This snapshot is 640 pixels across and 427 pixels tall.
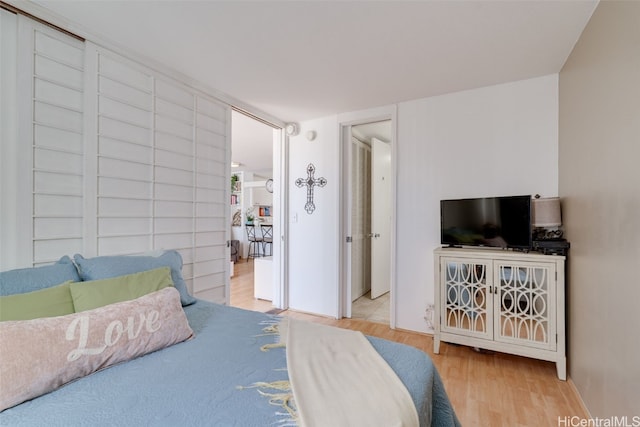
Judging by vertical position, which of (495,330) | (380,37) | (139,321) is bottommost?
(495,330)

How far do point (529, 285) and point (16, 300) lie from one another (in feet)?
9.81

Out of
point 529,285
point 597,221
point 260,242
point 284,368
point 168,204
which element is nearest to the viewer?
point 284,368

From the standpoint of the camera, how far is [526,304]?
214 centimetres

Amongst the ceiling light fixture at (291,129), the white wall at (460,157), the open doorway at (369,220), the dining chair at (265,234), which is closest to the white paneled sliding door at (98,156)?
the ceiling light fixture at (291,129)

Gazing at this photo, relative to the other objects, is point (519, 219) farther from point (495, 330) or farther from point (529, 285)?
point (495, 330)

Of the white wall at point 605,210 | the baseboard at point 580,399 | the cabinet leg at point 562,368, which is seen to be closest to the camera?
the white wall at point 605,210

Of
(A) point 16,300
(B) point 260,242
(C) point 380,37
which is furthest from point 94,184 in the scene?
(B) point 260,242

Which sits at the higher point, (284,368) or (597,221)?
(597,221)

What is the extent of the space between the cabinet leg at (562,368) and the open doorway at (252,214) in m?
2.86

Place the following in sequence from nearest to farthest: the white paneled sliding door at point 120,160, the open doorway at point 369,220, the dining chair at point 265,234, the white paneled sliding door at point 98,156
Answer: the white paneled sliding door at point 98,156 → the white paneled sliding door at point 120,160 → the open doorway at point 369,220 → the dining chair at point 265,234

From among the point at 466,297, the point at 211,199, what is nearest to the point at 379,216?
the point at 466,297

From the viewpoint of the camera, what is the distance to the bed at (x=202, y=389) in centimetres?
86

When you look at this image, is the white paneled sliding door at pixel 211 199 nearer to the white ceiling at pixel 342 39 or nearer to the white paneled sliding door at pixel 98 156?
the white paneled sliding door at pixel 98 156

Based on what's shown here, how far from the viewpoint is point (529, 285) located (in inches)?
83.6
